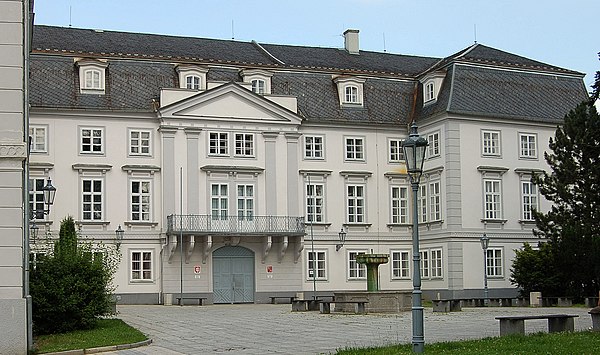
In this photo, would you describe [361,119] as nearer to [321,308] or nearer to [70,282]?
[321,308]

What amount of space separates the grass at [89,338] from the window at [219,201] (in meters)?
20.7

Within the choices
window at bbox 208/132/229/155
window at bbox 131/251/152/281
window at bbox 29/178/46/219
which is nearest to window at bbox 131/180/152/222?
window at bbox 131/251/152/281

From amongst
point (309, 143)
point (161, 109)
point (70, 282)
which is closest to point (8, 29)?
point (70, 282)

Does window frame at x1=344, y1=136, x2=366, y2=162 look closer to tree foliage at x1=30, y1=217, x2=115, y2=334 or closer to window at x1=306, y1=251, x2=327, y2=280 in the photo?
window at x1=306, y1=251, x2=327, y2=280

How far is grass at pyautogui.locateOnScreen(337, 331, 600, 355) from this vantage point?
18453mm

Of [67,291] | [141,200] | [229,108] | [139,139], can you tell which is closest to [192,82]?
[229,108]

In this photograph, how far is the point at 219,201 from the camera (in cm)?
5012

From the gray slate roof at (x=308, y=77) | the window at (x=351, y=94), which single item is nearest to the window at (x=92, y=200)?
the gray slate roof at (x=308, y=77)

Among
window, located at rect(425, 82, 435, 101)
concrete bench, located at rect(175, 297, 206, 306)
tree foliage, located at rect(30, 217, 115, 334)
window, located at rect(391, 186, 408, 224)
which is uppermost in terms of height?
window, located at rect(425, 82, 435, 101)

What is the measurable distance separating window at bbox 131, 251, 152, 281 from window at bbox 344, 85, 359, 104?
1353 cm

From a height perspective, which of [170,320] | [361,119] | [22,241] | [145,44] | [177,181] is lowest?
[170,320]

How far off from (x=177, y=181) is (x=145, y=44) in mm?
8777

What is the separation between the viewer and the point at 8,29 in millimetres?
22641

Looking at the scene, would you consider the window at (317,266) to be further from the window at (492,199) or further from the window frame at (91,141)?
the window frame at (91,141)
